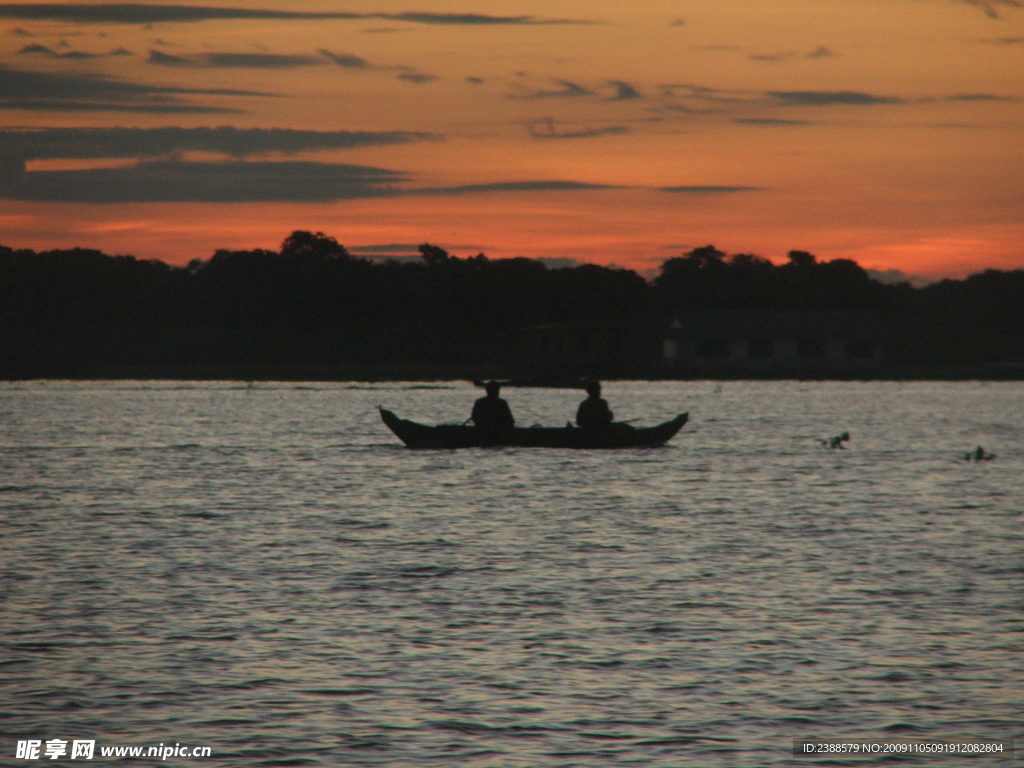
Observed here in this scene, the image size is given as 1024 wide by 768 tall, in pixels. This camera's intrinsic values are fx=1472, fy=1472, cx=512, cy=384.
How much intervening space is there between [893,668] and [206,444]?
1711 inches

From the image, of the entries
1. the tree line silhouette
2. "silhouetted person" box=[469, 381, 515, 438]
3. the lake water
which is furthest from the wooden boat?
the tree line silhouette

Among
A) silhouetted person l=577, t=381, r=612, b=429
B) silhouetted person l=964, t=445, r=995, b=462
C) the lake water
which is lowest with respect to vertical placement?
the lake water

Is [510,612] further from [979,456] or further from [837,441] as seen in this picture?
[837,441]

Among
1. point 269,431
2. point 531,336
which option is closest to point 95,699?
point 269,431

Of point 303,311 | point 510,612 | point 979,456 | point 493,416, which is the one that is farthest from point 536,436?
point 303,311

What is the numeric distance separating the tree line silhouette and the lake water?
103m

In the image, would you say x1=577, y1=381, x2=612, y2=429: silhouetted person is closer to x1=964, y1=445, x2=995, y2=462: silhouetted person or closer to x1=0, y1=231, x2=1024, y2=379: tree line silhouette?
x1=964, y1=445, x2=995, y2=462: silhouetted person

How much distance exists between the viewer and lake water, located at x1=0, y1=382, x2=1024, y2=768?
12836 mm

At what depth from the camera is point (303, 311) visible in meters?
145

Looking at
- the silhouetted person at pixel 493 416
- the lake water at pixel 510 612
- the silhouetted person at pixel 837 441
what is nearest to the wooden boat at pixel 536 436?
the silhouetted person at pixel 493 416

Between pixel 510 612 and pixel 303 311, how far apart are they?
129m

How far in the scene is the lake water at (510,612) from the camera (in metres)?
12.8

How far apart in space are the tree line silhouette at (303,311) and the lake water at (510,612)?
103 metres

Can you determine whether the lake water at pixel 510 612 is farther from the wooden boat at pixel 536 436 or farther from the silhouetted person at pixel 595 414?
the silhouetted person at pixel 595 414
